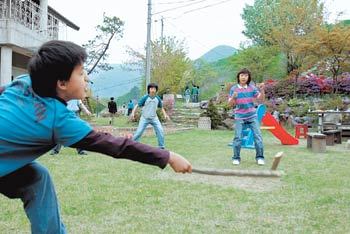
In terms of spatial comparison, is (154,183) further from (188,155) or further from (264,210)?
(188,155)

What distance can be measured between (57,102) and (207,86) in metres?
41.7

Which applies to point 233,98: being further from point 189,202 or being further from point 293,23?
point 293,23

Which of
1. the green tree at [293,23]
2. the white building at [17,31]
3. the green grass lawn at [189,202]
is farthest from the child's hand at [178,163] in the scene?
the green tree at [293,23]

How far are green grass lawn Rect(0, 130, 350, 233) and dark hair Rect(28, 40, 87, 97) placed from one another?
1.81m

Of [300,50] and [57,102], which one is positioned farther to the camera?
[300,50]

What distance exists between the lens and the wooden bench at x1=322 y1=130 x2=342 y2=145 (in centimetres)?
1258

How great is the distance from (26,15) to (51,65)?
65.2 feet

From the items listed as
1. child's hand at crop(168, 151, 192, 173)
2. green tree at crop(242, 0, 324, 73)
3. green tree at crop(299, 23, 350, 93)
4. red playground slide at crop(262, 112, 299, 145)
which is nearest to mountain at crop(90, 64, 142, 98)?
green tree at crop(299, 23, 350, 93)

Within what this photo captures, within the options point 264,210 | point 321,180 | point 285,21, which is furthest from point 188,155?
point 285,21

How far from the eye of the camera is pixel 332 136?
12656 mm

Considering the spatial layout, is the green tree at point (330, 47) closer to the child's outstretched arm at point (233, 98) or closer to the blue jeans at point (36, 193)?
the child's outstretched arm at point (233, 98)

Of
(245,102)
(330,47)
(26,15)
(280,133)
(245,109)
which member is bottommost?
(280,133)

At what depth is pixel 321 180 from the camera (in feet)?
20.5

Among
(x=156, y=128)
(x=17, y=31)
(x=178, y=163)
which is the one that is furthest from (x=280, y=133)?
(x=17, y=31)
